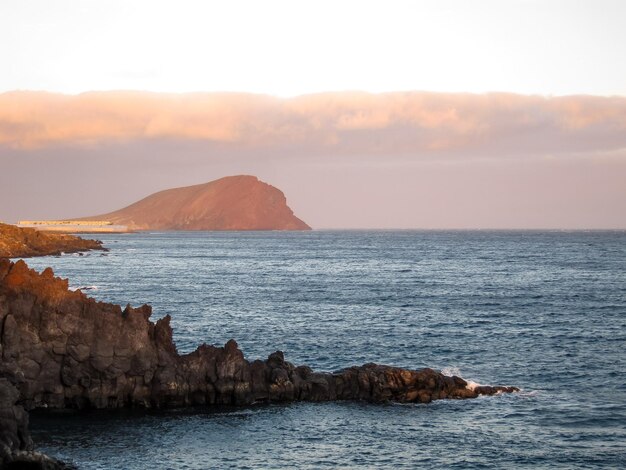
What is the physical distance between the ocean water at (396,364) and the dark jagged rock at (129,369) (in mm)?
1267

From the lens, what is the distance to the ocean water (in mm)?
37844

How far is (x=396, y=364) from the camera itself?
Answer: 5712 cm

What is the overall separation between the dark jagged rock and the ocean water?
1267mm

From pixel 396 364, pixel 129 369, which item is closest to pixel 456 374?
pixel 396 364

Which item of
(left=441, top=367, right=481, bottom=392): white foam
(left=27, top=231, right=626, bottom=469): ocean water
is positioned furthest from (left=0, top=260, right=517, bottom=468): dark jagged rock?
(left=27, top=231, right=626, bottom=469): ocean water

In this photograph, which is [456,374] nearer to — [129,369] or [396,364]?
[396,364]

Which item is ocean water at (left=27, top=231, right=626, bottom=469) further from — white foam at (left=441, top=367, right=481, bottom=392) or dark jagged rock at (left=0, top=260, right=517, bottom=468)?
dark jagged rock at (left=0, top=260, right=517, bottom=468)

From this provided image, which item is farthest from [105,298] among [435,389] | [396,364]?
[435,389]

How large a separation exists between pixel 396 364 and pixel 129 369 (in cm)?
2041

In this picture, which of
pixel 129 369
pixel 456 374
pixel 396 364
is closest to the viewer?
pixel 129 369

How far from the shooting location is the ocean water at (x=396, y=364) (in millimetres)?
37844

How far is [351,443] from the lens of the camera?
3934 cm

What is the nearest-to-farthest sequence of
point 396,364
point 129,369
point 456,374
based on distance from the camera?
1. point 129,369
2. point 456,374
3. point 396,364

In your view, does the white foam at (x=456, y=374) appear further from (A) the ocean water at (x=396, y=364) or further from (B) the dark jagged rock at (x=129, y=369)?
(B) the dark jagged rock at (x=129, y=369)
